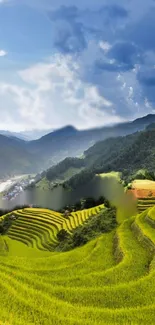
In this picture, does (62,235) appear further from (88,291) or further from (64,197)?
(64,197)

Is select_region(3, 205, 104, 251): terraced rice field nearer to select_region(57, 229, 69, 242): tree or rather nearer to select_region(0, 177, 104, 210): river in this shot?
select_region(57, 229, 69, 242): tree

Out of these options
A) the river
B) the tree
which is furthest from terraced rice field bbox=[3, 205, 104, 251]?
the river

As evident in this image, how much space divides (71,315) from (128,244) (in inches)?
379

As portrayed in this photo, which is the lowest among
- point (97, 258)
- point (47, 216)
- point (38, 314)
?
point (47, 216)

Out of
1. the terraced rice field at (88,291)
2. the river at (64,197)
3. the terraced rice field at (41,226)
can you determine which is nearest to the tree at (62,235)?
the terraced rice field at (41,226)

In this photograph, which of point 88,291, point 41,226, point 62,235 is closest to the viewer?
point 88,291

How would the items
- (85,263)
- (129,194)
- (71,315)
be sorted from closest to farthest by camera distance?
(71,315)
(85,263)
(129,194)

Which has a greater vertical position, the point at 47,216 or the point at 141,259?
Answer: the point at 141,259

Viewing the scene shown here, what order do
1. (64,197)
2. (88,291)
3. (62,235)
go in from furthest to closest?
(64,197) → (62,235) → (88,291)

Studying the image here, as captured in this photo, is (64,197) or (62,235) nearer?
(62,235)

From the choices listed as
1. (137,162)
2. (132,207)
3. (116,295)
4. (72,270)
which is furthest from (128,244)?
(137,162)

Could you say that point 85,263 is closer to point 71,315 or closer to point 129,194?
point 71,315

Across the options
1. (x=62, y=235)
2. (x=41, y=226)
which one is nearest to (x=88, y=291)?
(x=62, y=235)

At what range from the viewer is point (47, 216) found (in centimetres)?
5497
